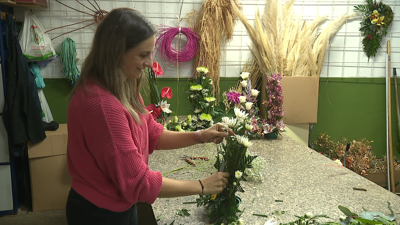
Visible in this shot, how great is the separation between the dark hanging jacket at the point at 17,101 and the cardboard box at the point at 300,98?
87.3 inches

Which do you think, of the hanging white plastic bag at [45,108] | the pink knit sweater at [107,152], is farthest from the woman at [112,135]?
the hanging white plastic bag at [45,108]

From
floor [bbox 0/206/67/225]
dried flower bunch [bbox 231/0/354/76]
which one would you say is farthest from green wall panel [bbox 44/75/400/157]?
floor [bbox 0/206/67/225]

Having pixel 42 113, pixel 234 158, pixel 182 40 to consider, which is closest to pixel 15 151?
pixel 42 113

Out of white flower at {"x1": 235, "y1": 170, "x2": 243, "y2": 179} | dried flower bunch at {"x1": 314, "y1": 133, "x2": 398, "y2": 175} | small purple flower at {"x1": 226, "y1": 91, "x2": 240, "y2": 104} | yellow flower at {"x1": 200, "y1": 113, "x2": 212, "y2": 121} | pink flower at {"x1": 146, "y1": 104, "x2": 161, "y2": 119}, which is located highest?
small purple flower at {"x1": 226, "y1": 91, "x2": 240, "y2": 104}

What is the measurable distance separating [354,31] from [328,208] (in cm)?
270

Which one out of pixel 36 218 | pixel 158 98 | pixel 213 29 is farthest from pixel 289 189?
pixel 36 218

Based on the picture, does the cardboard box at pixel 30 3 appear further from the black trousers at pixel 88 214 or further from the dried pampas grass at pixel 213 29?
the black trousers at pixel 88 214

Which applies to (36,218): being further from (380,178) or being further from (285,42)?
(380,178)

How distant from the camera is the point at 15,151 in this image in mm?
2957

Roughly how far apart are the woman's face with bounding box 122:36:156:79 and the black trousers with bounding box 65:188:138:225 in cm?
47

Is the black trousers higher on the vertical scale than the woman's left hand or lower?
→ lower

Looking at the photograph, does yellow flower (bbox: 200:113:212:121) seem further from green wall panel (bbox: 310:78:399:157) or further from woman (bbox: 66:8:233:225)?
green wall panel (bbox: 310:78:399:157)

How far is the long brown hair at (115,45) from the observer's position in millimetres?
1064

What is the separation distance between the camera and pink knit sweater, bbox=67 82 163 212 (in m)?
1.00
